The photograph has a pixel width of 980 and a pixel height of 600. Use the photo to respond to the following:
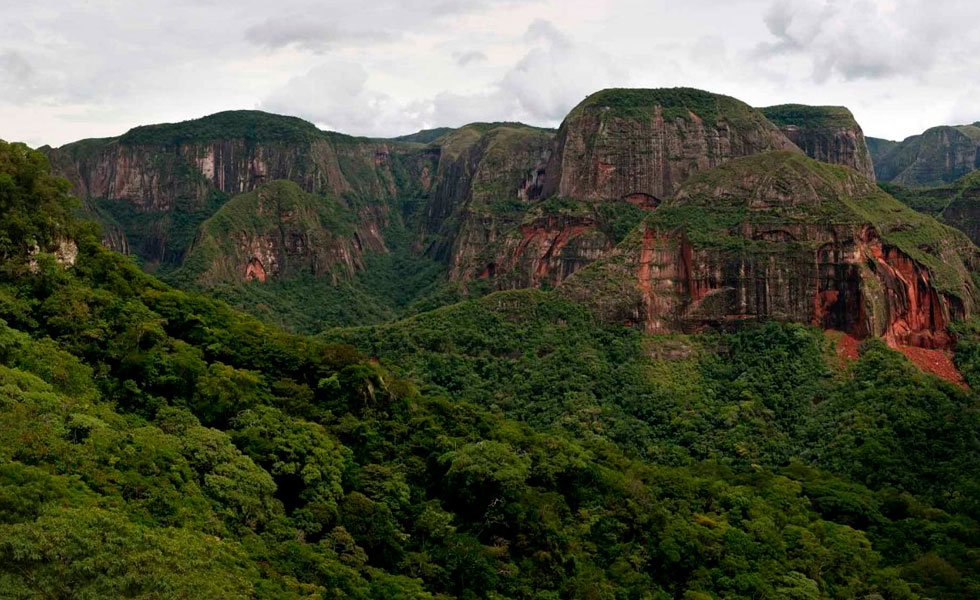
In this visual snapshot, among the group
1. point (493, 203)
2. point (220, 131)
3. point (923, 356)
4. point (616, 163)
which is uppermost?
point (220, 131)

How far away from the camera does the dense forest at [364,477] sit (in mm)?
29156

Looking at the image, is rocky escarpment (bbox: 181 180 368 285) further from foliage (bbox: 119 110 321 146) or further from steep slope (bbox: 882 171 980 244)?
steep slope (bbox: 882 171 980 244)

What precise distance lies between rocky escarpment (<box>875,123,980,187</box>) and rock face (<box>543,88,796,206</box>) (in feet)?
237

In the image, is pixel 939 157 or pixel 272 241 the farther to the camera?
pixel 939 157

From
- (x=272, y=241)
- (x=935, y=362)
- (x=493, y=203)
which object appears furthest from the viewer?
(x=493, y=203)

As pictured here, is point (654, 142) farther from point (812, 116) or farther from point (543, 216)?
point (812, 116)

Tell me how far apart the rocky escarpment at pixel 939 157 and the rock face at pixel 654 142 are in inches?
2847

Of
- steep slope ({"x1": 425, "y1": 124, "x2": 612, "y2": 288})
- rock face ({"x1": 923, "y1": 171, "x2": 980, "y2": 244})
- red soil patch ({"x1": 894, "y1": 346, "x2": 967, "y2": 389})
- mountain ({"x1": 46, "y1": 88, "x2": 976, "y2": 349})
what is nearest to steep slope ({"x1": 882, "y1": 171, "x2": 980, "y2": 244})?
rock face ({"x1": 923, "y1": 171, "x2": 980, "y2": 244})

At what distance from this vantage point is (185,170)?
15662 cm

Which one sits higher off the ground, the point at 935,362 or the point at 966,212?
the point at 966,212

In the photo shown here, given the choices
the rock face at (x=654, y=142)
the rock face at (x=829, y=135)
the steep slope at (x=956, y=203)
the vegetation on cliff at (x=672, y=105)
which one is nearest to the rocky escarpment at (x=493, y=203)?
the rock face at (x=654, y=142)

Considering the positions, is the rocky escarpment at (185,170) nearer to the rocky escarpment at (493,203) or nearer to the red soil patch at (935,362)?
the rocky escarpment at (493,203)

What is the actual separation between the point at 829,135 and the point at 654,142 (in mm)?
35903

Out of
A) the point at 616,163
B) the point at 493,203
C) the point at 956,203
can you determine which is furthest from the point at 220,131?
the point at 956,203
